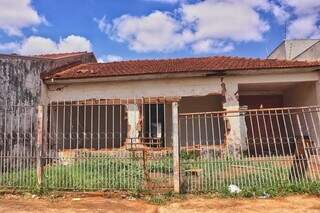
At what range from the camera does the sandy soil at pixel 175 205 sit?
22.9 ft

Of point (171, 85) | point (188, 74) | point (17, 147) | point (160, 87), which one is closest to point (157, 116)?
point (160, 87)

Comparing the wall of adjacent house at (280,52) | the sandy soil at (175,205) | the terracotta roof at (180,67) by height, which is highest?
the wall of adjacent house at (280,52)

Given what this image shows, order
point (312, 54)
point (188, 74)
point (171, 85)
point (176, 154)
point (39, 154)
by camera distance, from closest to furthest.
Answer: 1. point (176, 154)
2. point (39, 154)
3. point (188, 74)
4. point (171, 85)
5. point (312, 54)

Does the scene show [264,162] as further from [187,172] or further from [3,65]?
[3,65]

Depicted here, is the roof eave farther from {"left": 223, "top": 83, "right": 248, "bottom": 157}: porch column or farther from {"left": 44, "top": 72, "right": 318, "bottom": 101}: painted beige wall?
{"left": 223, "top": 83, "right": 248, "bottom": 157}: porch column

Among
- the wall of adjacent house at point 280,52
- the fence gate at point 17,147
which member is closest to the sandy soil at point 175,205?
the fence gate at point 17,147

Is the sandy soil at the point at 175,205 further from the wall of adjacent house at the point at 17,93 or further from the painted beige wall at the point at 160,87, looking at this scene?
the painted beige wall at the point at 160,87

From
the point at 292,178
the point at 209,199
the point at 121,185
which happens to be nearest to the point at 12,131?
the point at 121,185

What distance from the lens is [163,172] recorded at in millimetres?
8758

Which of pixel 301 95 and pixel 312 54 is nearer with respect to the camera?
pixel 301 95

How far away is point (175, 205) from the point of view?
7.33 metres

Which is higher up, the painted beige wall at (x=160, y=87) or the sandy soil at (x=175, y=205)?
the painted beige wall at (x=160, y=87)

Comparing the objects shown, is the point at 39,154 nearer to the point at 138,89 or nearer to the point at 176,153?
the point at 176,153

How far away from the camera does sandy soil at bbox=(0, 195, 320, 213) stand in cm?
699
